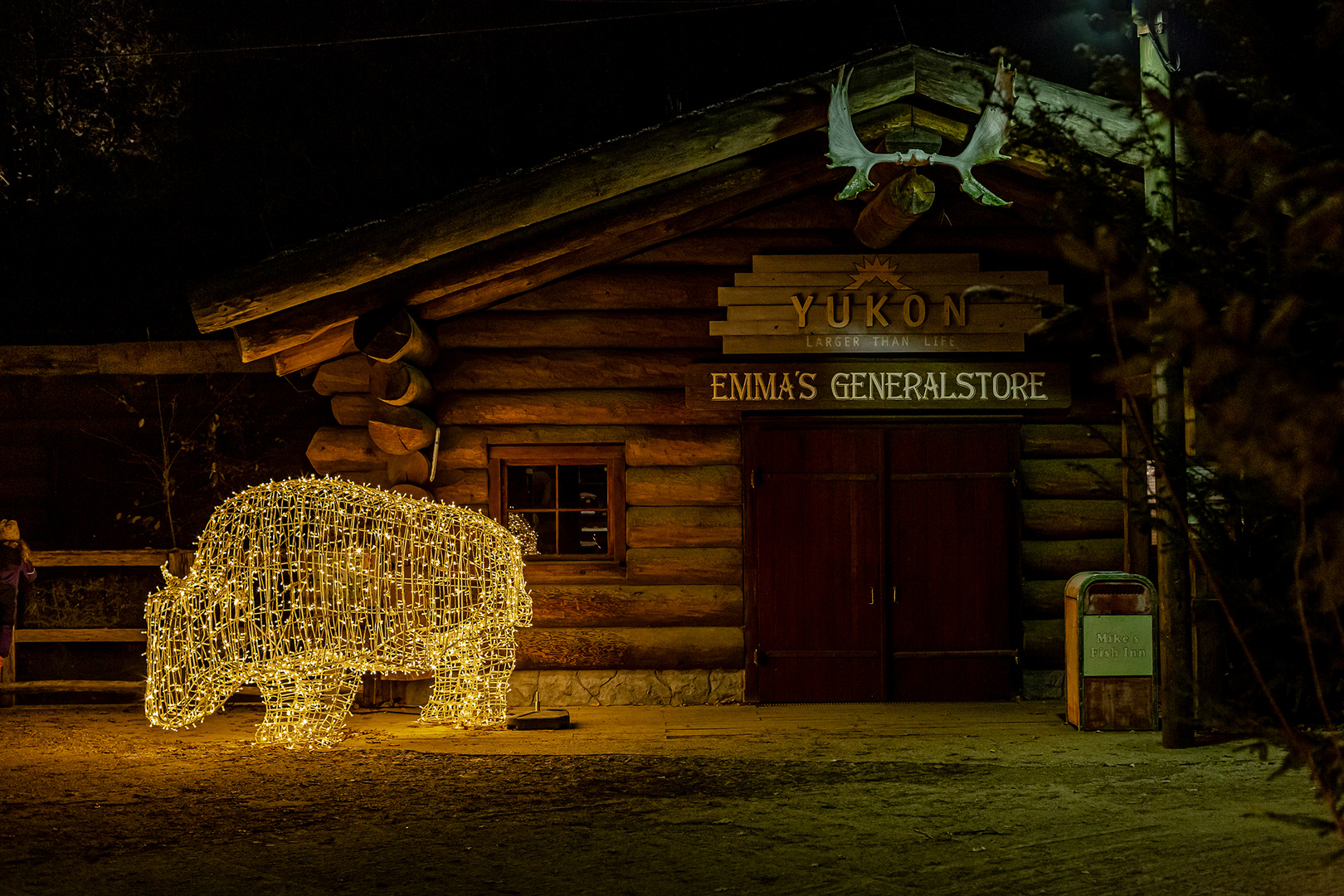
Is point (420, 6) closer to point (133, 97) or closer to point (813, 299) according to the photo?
point (133, 97)

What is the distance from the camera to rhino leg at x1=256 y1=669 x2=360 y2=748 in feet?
27.6

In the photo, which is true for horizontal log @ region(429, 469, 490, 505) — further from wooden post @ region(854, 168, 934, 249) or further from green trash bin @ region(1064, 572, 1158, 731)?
green trash bin @ region(1064, 572, 1158, 731)

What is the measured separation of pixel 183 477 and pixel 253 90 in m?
6.83

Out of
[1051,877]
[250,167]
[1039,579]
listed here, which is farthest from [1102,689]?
[250,167]

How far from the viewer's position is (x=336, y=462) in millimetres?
9914

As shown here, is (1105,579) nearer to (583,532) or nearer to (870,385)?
(870,385)

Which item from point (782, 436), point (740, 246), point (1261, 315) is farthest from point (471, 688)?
point (1261, 315)

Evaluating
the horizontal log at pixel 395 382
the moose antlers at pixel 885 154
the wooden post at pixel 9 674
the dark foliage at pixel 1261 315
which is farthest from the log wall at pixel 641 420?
the dark foliage at pixel 1261 315

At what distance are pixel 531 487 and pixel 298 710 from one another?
266 centimetres

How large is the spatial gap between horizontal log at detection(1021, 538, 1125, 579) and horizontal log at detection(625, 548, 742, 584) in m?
2.40

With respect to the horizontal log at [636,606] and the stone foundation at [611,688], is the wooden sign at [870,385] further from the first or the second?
the stone foundation at [611,688]

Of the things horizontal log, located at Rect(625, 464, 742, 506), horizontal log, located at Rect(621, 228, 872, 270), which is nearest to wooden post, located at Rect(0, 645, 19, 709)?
horizontal log, located at Rect(625, 464, 742, 506)

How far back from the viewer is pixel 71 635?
10188 millimetres

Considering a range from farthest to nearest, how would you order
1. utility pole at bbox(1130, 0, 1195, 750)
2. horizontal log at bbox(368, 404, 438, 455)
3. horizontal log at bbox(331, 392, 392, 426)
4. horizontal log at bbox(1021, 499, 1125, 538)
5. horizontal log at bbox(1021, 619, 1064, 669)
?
horizontal log at bbox(1021, 499, 1125, 538) < horizontal log at bbox(1021, 619, 1064, 669) < horizontal log at bbox(331, 392, 392, 426) < horizontal log at bbox(368, 404, 438, 455) < utility pole at bbox(1130, 0, 1195, 750)
